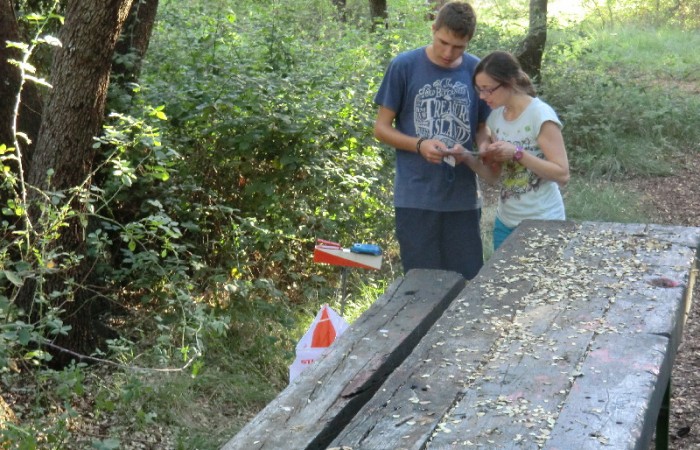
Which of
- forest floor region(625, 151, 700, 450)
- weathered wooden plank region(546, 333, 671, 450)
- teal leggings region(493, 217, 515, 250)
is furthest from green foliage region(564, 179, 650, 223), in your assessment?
weathered wooden plank region(546, 333, 671, 450)

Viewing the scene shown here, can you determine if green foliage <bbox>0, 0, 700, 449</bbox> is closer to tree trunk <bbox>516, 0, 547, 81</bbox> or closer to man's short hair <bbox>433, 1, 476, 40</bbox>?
man's short hair <bbox>433, 1, 476, 40</bbox>

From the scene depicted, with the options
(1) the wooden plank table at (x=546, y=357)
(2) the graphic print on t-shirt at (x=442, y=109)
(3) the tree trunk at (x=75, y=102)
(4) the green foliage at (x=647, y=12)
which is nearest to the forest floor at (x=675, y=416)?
(3) the tree trunk at (x=75, y=102)

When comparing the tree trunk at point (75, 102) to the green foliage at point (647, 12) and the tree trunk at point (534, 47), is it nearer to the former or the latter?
the tree trunk at point (534, 47)

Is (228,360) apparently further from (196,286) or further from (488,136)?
(488,136)

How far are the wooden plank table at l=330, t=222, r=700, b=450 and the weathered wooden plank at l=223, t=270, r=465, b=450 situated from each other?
0.41 ft

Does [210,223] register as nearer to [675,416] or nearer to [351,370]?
[675,416]

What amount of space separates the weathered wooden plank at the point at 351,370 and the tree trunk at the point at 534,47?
8.93 m

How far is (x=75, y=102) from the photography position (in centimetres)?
532

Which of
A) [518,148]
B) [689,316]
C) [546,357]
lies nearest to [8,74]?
[518,148]

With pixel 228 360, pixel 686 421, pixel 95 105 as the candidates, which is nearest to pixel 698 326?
pixel 686 421

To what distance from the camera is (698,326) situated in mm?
6574

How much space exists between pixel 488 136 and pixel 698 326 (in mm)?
2813

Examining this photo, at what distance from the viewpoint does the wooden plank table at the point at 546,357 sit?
238 centimetres

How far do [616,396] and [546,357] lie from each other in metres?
0.32
